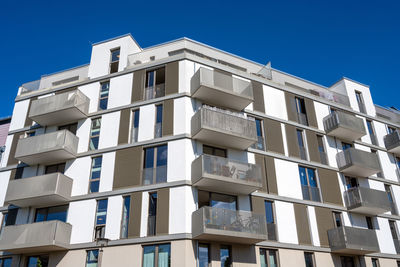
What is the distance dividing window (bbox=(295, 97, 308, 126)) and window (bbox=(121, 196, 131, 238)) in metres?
13.5

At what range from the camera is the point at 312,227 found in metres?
23.1

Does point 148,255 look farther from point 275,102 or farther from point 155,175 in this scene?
point 275,102

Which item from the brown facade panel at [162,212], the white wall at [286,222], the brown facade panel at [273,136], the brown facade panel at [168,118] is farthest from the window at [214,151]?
the white wall at [286,222]

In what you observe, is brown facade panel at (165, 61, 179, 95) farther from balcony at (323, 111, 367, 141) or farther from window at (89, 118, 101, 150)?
balcony at (323, 111, 367, 141)

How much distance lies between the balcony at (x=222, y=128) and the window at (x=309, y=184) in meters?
4.75

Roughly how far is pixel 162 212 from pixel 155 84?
29.0 ft

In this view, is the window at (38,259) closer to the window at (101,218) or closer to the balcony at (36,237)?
the balcony at (36,237)

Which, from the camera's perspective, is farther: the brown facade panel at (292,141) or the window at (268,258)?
the brown facade panel at (292,141)

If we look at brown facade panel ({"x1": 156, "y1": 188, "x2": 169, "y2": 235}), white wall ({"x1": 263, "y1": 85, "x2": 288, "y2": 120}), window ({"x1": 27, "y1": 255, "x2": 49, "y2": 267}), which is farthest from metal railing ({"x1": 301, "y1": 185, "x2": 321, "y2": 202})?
window ({"x1": 27, "y1": 255, "x2": 49, "y2": 267})

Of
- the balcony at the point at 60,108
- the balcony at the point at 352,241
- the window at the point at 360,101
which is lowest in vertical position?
the balcony at the point at 352,241

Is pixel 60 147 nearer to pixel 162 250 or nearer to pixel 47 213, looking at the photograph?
pixel 47 213

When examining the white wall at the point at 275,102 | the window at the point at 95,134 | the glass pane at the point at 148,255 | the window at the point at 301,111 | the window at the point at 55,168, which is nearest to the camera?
the glass pane at the point at 148,255

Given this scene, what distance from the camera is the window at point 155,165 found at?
21.1m

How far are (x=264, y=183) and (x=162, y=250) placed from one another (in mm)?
7709
